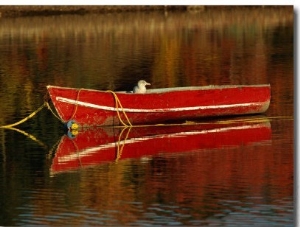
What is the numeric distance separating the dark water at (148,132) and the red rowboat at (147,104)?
0.33 metres

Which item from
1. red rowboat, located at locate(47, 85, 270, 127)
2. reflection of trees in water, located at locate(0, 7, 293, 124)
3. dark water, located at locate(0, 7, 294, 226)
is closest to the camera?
dark water, located at locate(0, 7, 294, 226)

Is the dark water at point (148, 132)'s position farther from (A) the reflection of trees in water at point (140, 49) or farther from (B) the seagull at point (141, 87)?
(B) the seagull at point (141, 87)

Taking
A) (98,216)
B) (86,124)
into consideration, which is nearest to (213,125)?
(86,124)

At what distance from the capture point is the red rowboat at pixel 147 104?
710 inches

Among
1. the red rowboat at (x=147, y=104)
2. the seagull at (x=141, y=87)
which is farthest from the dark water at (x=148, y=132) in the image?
the seagull at (x=141, y=87)

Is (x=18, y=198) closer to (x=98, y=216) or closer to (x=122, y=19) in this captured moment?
(x=98, y=216)

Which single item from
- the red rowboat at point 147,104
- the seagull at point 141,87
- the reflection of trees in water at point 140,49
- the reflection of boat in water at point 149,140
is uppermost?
the reflection of trees in water at point 140,49

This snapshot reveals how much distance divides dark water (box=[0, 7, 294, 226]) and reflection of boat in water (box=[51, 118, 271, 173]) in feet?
0.16

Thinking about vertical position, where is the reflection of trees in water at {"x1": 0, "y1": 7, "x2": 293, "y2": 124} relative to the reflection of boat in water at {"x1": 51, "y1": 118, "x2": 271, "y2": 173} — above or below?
above

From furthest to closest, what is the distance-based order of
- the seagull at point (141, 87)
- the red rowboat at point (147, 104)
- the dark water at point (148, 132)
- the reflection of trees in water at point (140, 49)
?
the reflection of trees in water at point (140, 49), the seagull at point (141, 87), the red rowboat at point (147, 104), the dark water at point (148, 132)

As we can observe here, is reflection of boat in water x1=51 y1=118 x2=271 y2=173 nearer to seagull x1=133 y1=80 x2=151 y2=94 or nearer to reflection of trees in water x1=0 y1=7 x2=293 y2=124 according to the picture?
seagull x1=133 y1=80 x2=151 y2=94

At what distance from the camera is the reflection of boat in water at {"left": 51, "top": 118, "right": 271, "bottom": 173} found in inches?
652

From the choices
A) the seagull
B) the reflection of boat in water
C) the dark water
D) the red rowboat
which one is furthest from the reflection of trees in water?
the reflection of boat in water

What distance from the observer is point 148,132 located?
18031mm
